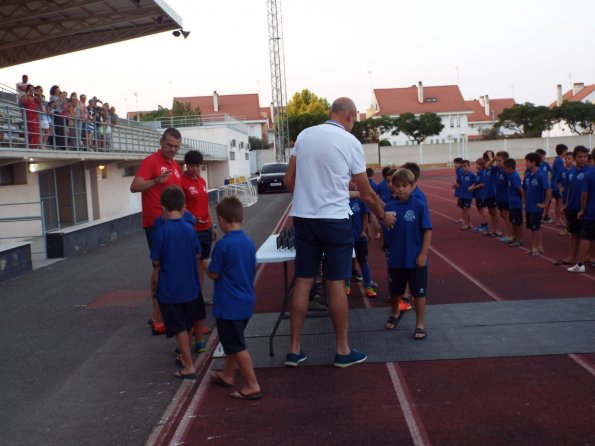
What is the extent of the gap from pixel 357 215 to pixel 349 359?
3.35 m

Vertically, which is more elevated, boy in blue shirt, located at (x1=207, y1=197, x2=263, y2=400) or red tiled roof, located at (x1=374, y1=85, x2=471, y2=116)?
red tiled roof, located at (x1=374, y1=85, x2=471, y2=116)

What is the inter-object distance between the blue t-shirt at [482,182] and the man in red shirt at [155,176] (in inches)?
384

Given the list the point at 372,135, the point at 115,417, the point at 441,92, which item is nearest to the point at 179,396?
the point at 115,417

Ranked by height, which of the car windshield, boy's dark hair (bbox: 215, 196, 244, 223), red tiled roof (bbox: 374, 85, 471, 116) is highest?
red tiled roof (bbox: 374, 85, 471, 116)

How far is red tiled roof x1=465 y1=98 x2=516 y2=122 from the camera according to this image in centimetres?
11806

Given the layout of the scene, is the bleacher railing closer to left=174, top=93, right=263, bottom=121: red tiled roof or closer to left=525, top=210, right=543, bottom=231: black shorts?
left=525, top=210, right=543, bottom=231: black shorts

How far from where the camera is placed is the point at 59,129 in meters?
18.5

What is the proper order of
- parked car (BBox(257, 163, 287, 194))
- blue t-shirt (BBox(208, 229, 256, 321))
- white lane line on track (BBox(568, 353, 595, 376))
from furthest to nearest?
parked car (BBox(257, 163, 287, 194)) < white lane line on track (BBox(568, 353, 595, 376)) < blue t-shirt (BBox(208, 229, 256, 321))

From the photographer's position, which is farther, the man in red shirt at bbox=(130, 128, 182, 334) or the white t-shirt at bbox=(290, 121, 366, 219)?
the man in red shirt at bbox=(130, 128, 182, 334)

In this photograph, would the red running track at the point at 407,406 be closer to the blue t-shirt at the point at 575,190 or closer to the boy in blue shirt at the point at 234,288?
the boy in blue shirt at the point at 234,288

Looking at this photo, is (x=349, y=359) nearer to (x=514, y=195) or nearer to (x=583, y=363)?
(x=583, y=363)

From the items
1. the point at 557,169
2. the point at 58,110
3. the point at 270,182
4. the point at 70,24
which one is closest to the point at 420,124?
the point at 270,182

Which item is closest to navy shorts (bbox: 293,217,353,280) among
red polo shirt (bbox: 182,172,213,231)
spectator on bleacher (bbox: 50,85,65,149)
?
red polo shirt (bbox: 182,172,213,231)

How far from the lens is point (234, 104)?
333 ft
